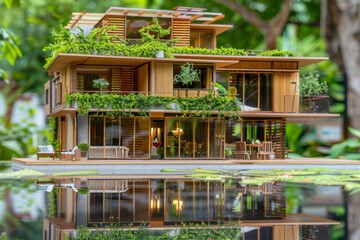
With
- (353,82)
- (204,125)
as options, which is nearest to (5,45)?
(353,82)

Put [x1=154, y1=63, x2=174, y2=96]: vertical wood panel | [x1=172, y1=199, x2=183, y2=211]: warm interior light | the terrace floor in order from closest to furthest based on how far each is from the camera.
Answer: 1. [x1=172, y1=199, x2=183, y2=211]: warm interior light
2. the terrace floor
3. [x1=154, y1=63, x2=174, y2=96]: vertical wood panel

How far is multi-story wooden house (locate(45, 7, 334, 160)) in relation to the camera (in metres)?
34.0

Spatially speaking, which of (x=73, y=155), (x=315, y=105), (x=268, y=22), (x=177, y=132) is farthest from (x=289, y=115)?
(x=73, y=155)

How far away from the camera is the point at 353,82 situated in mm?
26562

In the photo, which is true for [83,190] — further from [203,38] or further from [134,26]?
[203,38]

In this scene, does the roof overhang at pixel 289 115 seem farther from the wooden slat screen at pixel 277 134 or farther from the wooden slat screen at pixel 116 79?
the wooden slat screen at pixel 116 79

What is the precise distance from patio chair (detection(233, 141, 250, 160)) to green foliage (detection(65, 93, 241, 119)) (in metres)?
1.72

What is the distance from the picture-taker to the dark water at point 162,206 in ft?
45.1

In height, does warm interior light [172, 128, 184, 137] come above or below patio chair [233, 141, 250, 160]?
above

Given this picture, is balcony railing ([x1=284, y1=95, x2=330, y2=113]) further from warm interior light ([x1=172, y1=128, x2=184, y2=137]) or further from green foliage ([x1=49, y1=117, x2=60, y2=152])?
green foliage ([x1=49, y1=117, x2=60, y2=152])

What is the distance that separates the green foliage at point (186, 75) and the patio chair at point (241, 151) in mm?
3623

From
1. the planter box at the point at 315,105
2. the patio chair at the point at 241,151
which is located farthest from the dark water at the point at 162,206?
the planter box at the point at 315,105

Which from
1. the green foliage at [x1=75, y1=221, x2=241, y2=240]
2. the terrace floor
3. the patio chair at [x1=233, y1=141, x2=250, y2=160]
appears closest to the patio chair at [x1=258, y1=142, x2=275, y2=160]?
the patio chair at [x1=233, y1=141, x2=250, y2=160]

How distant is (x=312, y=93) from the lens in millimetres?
38062
